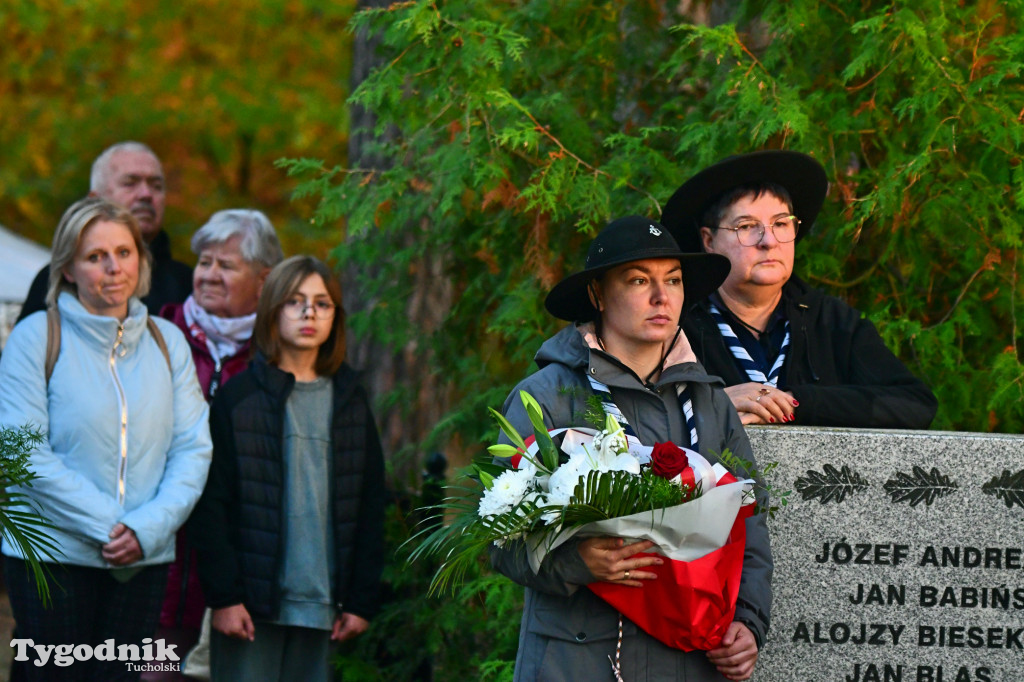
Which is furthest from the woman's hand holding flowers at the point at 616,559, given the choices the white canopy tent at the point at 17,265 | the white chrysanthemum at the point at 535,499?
the white canopy tent at the point at 17,265

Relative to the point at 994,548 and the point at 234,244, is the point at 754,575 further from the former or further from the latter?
the point at 234,244

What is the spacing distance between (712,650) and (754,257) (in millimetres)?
→ 1391

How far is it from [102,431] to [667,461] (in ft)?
8.42

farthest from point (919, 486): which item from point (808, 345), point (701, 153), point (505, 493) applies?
point (701, 153)

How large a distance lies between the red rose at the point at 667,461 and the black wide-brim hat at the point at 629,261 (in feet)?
2.16

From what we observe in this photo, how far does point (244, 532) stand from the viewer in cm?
498

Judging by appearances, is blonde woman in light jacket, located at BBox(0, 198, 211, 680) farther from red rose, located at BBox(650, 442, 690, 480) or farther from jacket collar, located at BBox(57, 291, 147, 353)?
red rose, located at BBox(650, 442, 690, 480)

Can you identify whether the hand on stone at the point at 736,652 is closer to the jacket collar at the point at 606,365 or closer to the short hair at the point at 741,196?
the jacket collar at the point at 606,365

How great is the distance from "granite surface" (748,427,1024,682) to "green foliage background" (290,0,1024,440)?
3.81 ft

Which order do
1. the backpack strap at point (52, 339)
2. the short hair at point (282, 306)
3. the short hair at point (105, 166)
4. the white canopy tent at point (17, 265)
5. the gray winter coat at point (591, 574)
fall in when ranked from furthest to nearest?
1. the white canopy tent at point (17, 265)
2. the short hair at point (105, 166)
3. the short hair at point (282, 306)
4. the backpack strap at point (52, 339)
5. the gray winter coat at point (591, 574)

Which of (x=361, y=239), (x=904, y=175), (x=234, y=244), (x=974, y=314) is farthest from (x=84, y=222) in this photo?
(x=974, y=314)

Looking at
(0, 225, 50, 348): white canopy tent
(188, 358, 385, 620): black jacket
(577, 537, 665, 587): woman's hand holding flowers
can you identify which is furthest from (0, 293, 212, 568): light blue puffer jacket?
(0, 225, 50, 348): white canopy tent

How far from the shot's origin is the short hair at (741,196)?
14.2 ft

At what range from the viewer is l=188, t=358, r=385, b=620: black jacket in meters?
4.93
